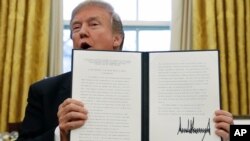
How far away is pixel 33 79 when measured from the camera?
9.93ft

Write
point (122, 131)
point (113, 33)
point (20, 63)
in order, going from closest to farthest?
1. point (122, 131)
2. point (113, 33)
3. point (20, 63)

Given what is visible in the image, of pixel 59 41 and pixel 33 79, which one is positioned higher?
pixel 59 41

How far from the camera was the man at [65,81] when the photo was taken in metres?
1.71

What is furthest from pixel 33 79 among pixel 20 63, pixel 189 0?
pixel 189 0

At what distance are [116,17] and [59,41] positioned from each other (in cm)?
124

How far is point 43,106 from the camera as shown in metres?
1.79

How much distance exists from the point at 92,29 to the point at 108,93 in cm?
53

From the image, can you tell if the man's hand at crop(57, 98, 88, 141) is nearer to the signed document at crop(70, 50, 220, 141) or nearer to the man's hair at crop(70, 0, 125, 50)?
the signed document at crop(70, 50, 220, 141)

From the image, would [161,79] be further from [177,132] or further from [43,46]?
[43,46]

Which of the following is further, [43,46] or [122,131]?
[43,46]

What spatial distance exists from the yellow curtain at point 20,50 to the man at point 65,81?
1161 mm
